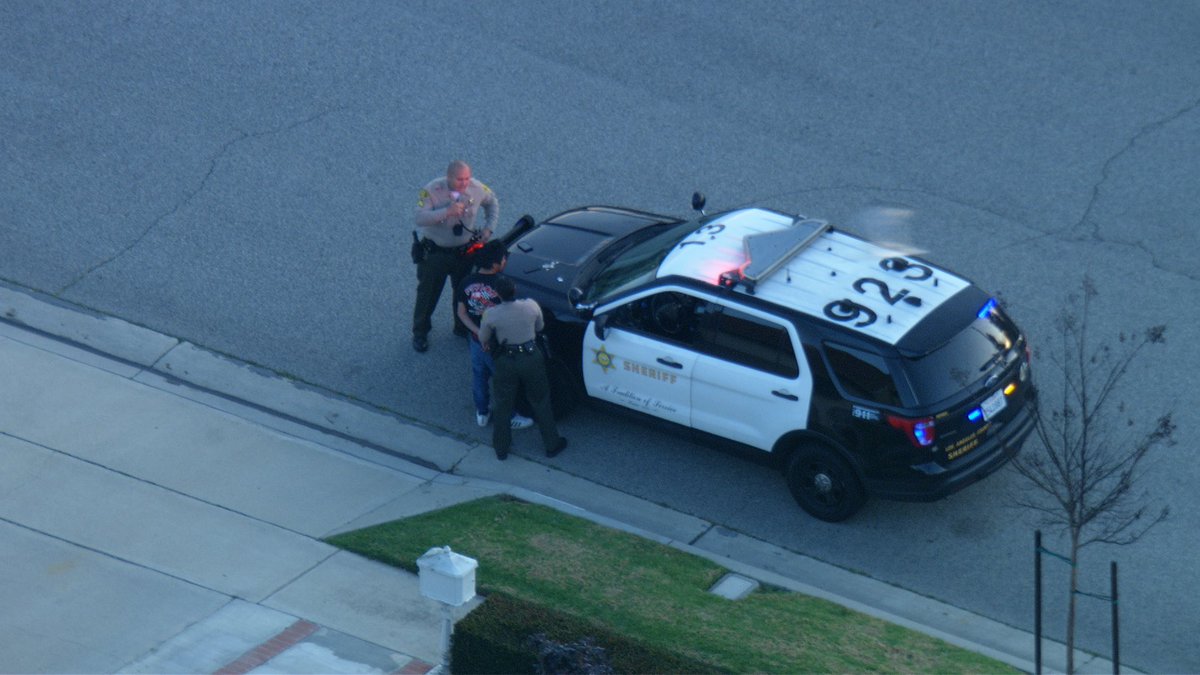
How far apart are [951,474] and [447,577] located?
3830 mm

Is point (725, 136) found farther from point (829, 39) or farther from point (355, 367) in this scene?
point (355, 367)

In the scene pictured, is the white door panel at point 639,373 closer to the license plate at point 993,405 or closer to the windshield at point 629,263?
the windshield at point 629,263

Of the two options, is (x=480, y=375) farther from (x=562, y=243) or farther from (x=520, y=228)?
(x=520, y=228)

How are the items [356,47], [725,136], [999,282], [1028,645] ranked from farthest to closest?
[356,47], [725,136], [999,282], [1028,645]

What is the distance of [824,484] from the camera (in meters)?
10.1

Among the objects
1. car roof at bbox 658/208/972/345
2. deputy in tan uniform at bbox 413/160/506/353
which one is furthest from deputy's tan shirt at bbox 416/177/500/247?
car roof at bbox 658/208/972/345

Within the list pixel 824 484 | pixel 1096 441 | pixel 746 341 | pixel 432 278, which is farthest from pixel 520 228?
pixel 1096 441

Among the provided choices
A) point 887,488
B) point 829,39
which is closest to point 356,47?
point 829,39

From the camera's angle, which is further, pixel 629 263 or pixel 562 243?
pixel 562 243

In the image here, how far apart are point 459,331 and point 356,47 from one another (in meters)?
5.38

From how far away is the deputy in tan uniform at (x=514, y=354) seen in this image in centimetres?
1037

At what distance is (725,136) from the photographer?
48.5ft

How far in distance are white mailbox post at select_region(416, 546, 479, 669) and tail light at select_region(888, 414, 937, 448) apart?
328cm

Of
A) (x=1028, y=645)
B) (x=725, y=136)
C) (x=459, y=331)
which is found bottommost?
(x=1028, y=645)
